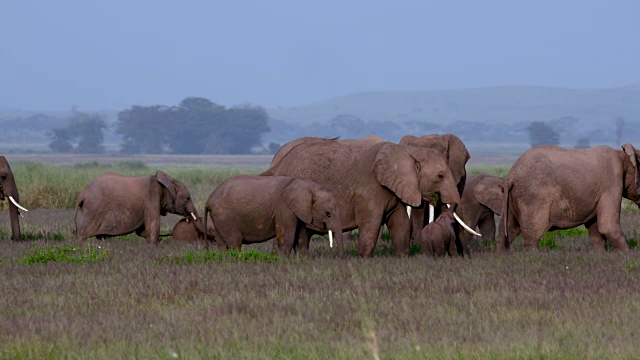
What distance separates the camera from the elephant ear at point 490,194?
54.1ft

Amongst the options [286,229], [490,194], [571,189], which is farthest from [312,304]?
[490,194]

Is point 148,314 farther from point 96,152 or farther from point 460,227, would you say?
point 96,152

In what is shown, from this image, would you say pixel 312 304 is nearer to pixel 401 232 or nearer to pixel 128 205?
pixel 401 232

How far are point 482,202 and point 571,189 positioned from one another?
2.69 m

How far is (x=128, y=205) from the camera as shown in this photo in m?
16.5

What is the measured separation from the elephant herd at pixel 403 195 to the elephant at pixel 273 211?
12 millimetres

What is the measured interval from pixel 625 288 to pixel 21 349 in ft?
19.2

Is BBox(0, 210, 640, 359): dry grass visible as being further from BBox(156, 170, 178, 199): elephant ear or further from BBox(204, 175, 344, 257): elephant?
BBox(156, 170, 178, 199): elephant ear

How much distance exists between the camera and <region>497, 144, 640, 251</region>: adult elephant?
13.9m

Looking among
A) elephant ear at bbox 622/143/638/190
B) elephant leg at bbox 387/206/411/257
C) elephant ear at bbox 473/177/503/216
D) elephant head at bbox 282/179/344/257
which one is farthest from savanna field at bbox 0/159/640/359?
elephant ear at bbox 473/177/503/216

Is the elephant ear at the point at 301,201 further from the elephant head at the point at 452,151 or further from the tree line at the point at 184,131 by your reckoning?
the tree line at the point at 184,131

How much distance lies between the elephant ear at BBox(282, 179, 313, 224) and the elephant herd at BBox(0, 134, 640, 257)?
0.01m

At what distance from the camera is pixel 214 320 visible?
946cm

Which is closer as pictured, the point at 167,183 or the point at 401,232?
the point at 401,232
